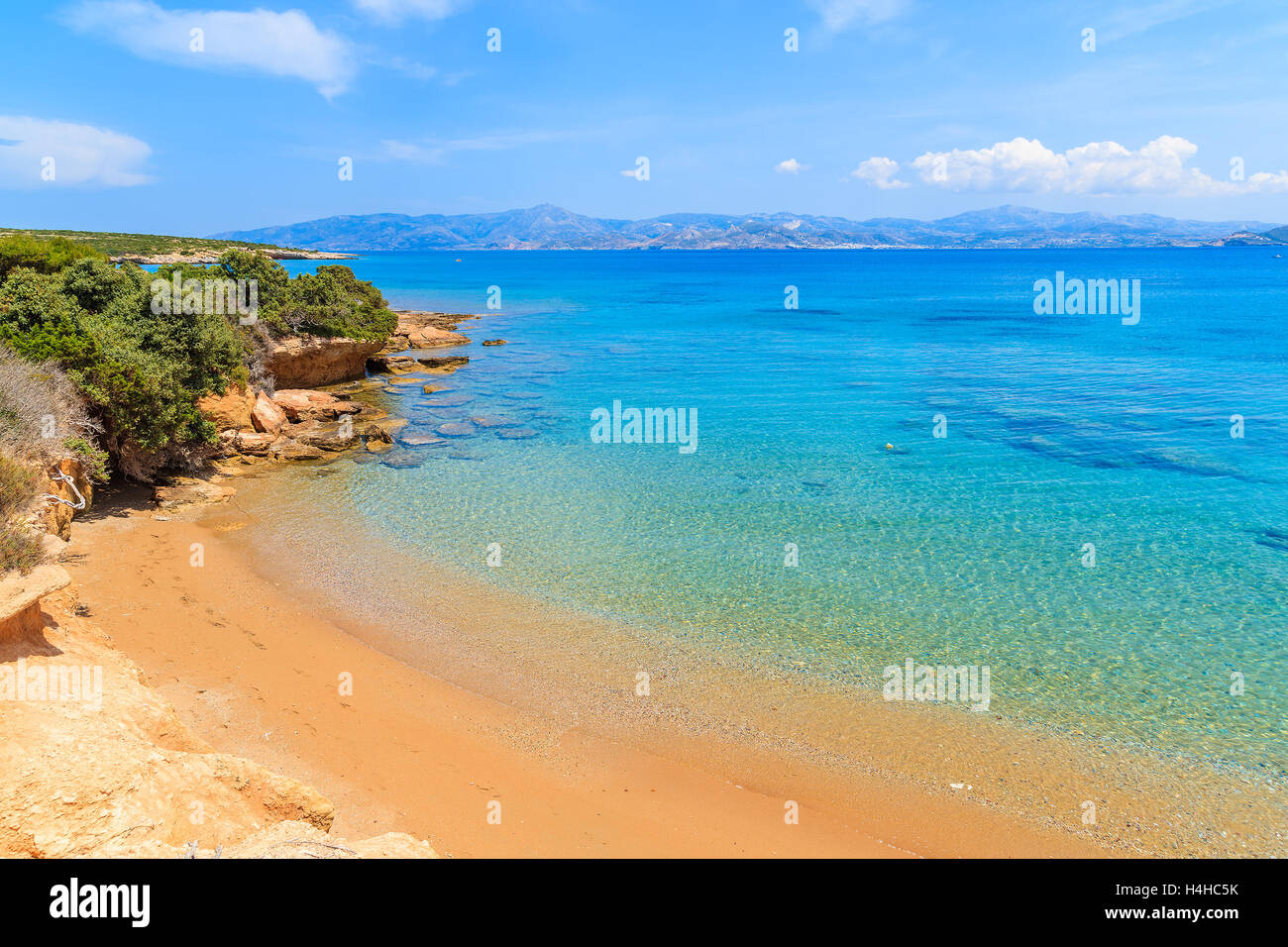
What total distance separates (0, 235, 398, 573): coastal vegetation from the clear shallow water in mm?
4736

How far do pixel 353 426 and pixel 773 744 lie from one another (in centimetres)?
2375

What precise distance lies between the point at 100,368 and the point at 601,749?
17561 millimetres

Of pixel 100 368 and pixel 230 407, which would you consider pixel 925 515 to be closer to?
pixel 100 368

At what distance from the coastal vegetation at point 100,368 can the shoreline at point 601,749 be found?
429 centimetres

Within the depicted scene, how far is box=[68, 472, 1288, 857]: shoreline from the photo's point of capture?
30.8 feet

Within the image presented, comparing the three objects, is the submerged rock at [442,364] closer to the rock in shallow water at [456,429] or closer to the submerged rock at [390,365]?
the submerged rock at [390,365]

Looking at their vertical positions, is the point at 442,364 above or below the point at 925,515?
above

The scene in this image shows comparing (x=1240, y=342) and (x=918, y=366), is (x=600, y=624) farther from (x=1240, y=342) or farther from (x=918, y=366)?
(x=1240, y=342)

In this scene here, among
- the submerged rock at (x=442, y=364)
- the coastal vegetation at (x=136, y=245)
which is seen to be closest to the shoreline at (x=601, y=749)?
the submerged rock at (x=442, y=364)

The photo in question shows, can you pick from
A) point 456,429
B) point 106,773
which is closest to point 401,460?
Result: point 456,429

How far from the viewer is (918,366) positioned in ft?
140

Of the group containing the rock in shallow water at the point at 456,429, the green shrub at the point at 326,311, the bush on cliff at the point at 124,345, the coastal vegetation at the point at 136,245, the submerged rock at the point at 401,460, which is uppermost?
the coastal vegetation at the point at 136,245

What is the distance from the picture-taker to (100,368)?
61.4ft

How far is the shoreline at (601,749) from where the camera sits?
9398mm
